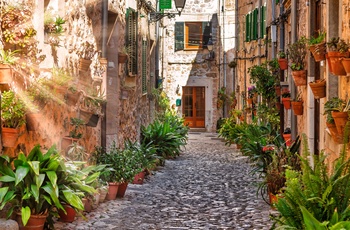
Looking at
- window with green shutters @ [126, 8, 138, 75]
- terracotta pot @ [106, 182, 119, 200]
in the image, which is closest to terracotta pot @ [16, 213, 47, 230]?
terracotta pot @ [106, 182, 119, 200]

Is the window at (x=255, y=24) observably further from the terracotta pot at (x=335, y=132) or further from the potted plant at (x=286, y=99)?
the terracotta pot at (x=335, y=132)

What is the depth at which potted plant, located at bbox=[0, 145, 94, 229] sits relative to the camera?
6.69 metres

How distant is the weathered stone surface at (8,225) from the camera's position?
257 inches

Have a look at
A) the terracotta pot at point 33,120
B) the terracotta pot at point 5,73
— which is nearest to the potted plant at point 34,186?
the terracotta pot at point 33,120

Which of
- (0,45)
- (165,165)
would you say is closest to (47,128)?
(0,45)

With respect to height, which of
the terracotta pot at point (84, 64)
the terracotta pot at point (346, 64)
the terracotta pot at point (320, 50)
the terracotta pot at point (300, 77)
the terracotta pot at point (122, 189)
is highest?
the terracotta pot at point (320, 50)

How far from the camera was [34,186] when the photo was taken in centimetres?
680

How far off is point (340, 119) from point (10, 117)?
337cm

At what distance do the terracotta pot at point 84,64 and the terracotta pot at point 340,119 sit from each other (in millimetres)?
4738

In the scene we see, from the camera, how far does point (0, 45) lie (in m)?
6.80

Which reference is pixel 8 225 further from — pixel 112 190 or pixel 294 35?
pixel 294 35

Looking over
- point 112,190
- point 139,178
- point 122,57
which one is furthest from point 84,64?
point 139,178

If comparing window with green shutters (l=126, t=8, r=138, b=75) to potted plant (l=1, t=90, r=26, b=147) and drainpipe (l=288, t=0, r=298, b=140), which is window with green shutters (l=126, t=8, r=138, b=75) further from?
potted plant (l=1, t=90, r=26, b=147)

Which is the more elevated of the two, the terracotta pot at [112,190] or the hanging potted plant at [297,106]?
the hanging potted plant at [297,106]
